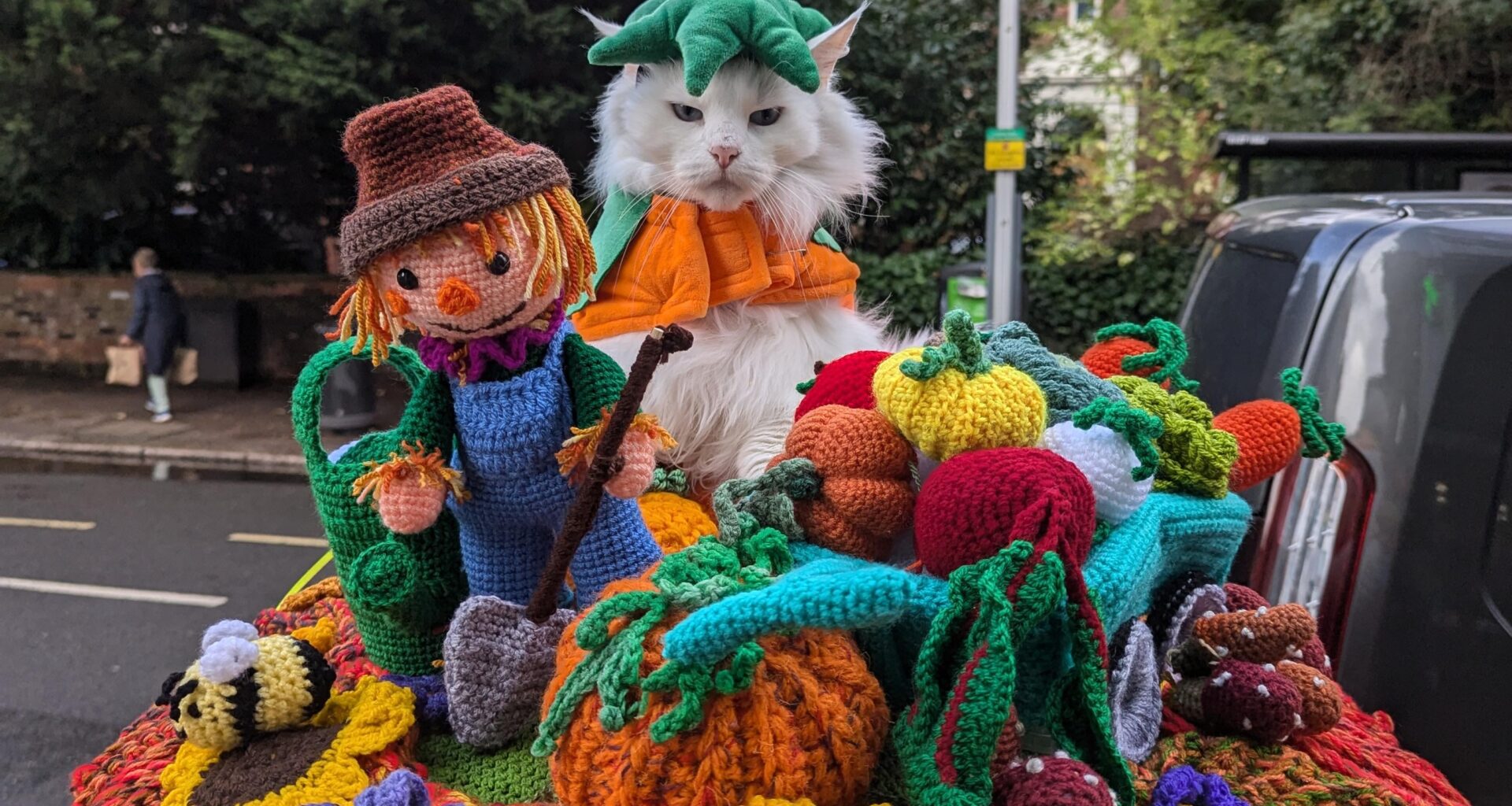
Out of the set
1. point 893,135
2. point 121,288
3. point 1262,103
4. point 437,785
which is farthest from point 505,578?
point 121,288

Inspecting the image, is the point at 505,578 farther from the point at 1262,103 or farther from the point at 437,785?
the point at 1262,103

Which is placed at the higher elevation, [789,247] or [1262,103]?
[1262,103]

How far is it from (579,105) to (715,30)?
5246 mm

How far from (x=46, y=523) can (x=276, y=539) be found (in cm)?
164

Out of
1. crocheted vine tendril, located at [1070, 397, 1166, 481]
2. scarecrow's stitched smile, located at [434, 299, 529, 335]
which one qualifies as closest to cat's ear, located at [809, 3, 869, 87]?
scarecrow's stitched smile, located at [434, 299, 529, 335]

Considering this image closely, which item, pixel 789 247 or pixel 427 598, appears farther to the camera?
pixel 789 247

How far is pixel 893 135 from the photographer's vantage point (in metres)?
7.01

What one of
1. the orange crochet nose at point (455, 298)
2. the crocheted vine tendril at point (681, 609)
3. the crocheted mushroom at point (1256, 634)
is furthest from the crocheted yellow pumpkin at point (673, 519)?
the crocheted mushroom at point (1256, 634)

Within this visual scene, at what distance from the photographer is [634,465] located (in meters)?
0.96

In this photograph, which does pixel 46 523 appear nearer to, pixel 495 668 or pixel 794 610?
pixel 495 668

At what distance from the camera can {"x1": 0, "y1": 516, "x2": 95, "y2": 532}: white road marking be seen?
5902 mm

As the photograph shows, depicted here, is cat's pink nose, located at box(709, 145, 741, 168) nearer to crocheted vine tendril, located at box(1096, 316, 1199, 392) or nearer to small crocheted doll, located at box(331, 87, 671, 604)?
small crocheted doll, located at box(331, 87, 671, 604)

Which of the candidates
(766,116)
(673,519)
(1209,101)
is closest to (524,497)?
(673,519)

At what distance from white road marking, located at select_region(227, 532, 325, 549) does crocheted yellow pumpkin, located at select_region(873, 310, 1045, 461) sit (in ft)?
17.4
